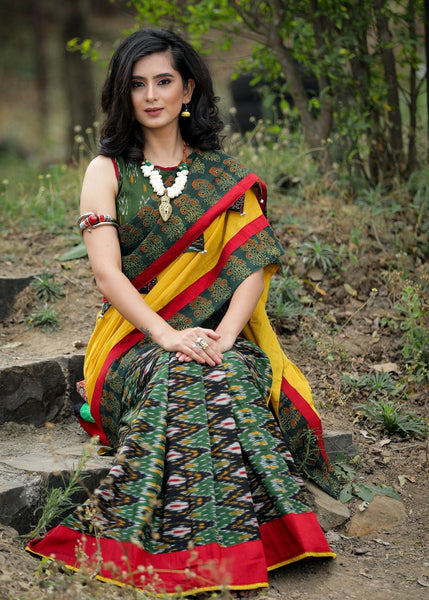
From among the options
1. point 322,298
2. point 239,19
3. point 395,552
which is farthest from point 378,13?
point 395,552

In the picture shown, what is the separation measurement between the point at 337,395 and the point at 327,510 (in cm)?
87

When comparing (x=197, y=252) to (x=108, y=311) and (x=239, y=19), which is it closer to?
(x=108, y=311)

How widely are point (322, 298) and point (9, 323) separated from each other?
1742 mm

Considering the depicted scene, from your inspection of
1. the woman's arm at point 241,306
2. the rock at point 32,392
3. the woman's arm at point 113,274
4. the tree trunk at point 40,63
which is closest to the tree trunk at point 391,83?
the woman's arm at point 241,306

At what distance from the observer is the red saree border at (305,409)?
2.92 m

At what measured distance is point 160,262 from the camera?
3.00 meters

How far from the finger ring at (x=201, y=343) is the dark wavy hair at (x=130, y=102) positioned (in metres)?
0.84

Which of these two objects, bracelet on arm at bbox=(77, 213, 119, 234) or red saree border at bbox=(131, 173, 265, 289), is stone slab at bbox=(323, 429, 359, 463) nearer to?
red saree border at bbox=(131, 173, 265, 289)

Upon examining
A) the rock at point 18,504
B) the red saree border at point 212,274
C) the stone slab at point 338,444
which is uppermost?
the red saree border at point 212,274

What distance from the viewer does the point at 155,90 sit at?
296 cm

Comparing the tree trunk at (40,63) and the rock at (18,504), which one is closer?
the rock at (18,504)

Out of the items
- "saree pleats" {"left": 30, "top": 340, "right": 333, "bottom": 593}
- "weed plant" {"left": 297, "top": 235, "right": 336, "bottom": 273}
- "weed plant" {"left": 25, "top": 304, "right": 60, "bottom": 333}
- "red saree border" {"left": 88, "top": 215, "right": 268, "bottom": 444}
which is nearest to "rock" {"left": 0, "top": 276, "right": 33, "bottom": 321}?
"weed plant" {"left": 25, "top": 304, "right": 60, "bottom": 333}

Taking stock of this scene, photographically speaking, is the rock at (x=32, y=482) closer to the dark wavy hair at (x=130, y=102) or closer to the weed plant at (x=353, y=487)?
the weed plant at (x=353, y=487)

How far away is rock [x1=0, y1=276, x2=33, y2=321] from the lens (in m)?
4.13
